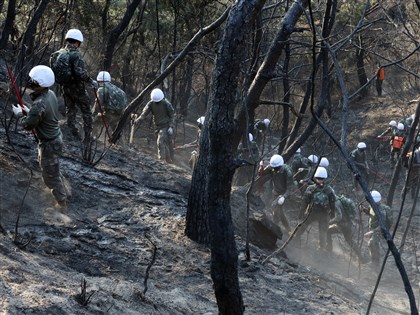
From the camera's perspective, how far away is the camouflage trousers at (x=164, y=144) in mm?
12141

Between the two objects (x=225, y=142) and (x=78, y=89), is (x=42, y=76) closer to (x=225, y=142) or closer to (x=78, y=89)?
(x=78, y=89)

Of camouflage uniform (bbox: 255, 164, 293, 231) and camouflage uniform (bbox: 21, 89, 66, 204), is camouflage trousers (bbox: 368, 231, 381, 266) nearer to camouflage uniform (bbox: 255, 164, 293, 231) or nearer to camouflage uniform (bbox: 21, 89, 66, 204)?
camouflage uniform (bbox: 255, 164, 293, 231)

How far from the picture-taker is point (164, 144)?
12.3m

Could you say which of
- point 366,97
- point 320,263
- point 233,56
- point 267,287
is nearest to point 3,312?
point 233,56

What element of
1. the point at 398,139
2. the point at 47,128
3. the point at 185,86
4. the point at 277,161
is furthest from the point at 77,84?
the point at 398,139

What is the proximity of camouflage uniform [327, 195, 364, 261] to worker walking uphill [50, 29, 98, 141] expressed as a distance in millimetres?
4871

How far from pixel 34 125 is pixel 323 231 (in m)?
6.66

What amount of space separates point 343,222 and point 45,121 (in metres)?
6.50

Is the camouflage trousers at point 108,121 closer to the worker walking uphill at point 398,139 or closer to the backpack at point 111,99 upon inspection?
the backpack at point 111,99

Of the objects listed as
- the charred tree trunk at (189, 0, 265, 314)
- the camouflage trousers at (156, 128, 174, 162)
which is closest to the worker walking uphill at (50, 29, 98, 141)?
the camouflage trousers at (156, 128, 174, 162)

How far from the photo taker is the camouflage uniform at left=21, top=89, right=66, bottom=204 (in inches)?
266

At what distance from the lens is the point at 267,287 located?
7328mm

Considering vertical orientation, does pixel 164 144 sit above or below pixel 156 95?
below

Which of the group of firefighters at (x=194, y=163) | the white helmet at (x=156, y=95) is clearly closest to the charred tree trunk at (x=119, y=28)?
the group of firefighters at (x=194, y=163)
